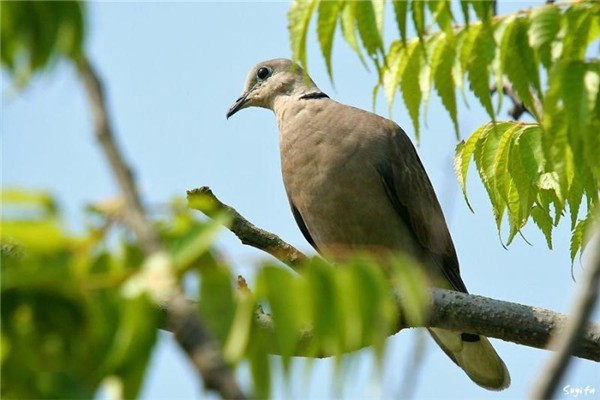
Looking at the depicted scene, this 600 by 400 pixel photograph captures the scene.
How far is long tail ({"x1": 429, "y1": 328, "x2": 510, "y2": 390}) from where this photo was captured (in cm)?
593

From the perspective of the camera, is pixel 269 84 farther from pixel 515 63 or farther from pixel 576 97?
pixel 576 97

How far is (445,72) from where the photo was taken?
2.98 m

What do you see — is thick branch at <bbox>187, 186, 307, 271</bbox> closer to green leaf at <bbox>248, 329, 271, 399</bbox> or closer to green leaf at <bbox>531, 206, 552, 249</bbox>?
green leaf at <bbox>531, 206, 552, 249</bbox>

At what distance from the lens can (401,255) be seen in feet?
18.8

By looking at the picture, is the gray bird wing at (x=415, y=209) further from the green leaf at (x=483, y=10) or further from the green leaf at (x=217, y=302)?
the green leaf at (x=217, y=302)

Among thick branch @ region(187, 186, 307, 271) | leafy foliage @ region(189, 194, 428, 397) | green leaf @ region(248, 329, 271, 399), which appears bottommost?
thick branch @ region(187, 186, 307, 271)

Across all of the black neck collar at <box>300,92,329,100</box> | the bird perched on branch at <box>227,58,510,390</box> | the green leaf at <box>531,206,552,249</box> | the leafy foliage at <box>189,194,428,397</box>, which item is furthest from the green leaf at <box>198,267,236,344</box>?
the black neck collar at <box>300,92,329,100</box>

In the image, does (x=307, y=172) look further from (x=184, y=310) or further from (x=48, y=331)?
(x=184, y=310)

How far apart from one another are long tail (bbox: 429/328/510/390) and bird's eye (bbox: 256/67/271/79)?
2.06m

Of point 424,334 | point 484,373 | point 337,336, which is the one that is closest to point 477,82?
point 424,334

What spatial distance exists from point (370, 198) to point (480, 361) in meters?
1.07

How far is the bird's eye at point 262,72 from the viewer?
7.04 meters

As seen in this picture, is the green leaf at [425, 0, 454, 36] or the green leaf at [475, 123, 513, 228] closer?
the green leaf at [425, 0, 454, 36]

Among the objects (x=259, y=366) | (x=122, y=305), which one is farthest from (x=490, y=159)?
(x=122, y=305)
